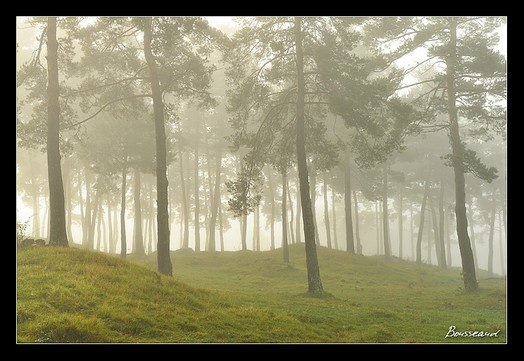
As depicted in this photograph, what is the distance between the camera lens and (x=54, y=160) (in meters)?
15.9

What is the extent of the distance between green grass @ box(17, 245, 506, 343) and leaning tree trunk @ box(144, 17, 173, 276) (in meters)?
2.87

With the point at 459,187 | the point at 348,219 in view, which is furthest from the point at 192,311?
the point at 348,219

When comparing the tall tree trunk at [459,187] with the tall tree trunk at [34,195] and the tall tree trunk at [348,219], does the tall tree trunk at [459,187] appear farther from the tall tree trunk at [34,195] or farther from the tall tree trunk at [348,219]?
the tall tree trunk at [34,195]

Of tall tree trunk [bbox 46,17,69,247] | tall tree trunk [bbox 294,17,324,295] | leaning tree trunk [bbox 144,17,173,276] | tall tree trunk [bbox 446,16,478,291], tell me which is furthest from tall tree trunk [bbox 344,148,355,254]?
tall tree trunk [bbox 46,17,69,247]

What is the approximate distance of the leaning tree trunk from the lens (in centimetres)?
1728

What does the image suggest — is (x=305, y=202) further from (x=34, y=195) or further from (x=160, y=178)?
(x=34, y=195)

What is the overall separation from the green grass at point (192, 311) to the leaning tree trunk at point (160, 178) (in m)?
2.87

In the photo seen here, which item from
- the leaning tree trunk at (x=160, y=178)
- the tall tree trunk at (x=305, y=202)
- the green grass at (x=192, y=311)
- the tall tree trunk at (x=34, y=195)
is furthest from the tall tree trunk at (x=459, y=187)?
the tall tree trunk at (x=34, y=195)

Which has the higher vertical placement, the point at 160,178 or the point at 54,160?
the point at 54,160

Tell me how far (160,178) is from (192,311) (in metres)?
7.76

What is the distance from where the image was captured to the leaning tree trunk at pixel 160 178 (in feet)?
56.7
